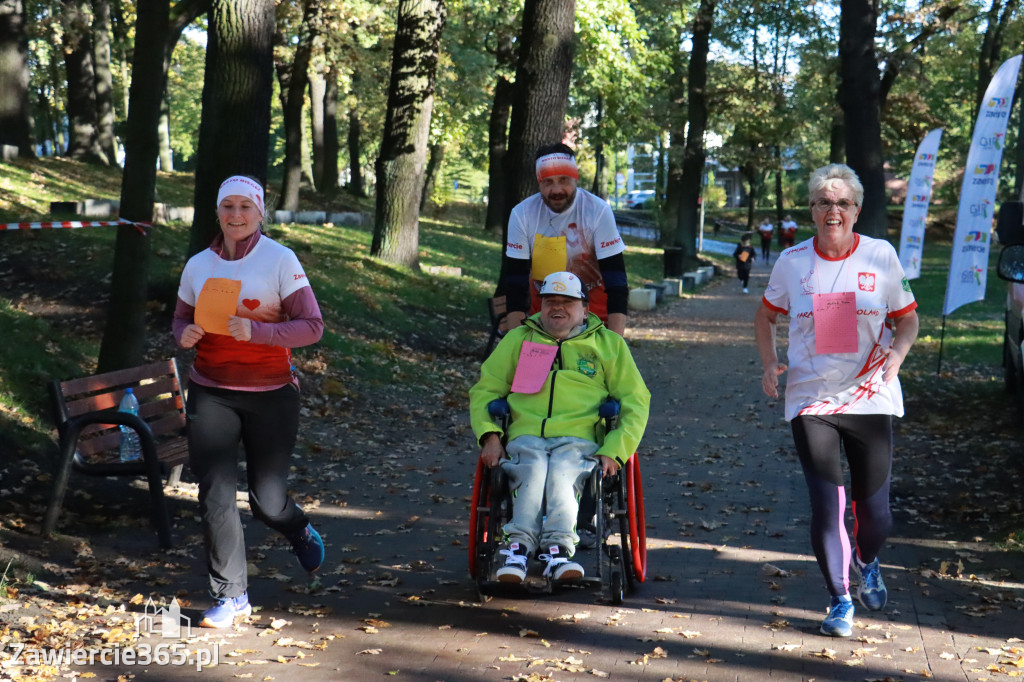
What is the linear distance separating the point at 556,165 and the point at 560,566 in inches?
88.3

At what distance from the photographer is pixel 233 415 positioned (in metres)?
5.58

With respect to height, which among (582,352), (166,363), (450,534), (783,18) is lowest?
(450,534)

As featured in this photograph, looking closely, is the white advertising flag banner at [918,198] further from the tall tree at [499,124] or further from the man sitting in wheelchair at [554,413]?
the man sitting in wheelchair at [554,413]

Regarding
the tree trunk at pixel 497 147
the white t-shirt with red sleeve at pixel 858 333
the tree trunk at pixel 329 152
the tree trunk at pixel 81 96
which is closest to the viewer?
the white t-shirt with red sleeve at pixel 858 333

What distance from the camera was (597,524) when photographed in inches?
225

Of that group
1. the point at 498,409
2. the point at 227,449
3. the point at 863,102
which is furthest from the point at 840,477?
the point at 863,102

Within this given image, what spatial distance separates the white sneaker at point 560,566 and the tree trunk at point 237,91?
6.48m

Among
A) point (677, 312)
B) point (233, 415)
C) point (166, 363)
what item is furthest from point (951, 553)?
point (677, 312)

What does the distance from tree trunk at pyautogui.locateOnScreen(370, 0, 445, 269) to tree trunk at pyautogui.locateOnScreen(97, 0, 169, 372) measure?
930 centimetres

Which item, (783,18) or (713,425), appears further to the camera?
(783,18)

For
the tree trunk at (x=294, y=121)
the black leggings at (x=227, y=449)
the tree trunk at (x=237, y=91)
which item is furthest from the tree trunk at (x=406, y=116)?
the black leggings at (x=227, y=449)

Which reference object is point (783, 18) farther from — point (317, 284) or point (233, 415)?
point (233, 415)

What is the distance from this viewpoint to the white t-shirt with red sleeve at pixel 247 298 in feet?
18.1

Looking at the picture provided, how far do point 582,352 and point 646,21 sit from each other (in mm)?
36309
